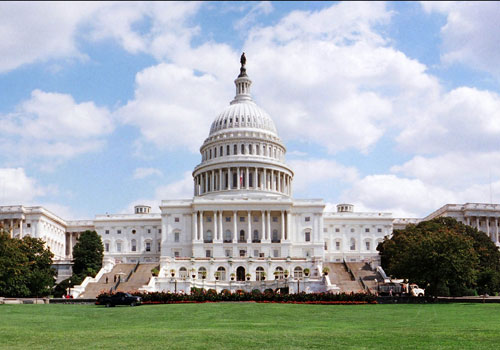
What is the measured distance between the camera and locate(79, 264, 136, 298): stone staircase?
85.4 meters

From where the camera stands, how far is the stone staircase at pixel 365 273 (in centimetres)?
9106

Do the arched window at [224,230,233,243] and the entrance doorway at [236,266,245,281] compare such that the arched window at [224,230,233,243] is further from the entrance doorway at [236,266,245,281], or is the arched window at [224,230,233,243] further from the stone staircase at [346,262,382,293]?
the stone staircase at [346,262,382,293]

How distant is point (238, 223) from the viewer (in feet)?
409

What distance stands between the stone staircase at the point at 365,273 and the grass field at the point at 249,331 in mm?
48074

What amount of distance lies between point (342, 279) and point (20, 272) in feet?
151

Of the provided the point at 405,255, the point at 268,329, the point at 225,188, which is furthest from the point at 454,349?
the point at 225,188

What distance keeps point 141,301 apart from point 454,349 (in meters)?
41.1

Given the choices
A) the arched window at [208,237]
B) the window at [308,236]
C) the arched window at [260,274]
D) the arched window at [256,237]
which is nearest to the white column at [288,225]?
the window at [308,236]

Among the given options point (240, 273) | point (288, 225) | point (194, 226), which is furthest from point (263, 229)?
point (240, 273)

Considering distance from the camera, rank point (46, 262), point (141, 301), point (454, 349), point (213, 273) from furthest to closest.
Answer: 1. point (213, 273)
2. point (46, 262)
3. point (141, 301)
4. point (454, 349)

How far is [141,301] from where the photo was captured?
60.1 meters

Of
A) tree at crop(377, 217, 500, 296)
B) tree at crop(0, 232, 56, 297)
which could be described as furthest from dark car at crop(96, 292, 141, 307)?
tree at crop(377, 217, 500, 296)

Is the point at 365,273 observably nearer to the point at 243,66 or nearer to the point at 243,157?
the point at 243,157

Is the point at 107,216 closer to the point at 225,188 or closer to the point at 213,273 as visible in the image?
the point at 225,188
